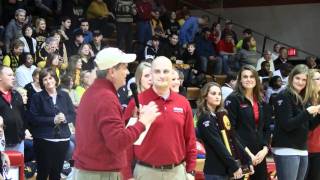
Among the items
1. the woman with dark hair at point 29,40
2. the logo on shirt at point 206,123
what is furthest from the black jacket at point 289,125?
the woman with dark hair at point 29,40

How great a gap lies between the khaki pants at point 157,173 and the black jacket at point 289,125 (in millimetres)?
1746

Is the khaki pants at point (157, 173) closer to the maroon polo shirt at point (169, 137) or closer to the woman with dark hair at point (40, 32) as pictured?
the maroon polo shirt at point (169, 137)

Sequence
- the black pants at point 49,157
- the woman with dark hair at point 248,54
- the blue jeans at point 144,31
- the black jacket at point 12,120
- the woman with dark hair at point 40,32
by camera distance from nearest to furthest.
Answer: the black jacket at point 12,120
the black pants at point 49,157
the woman with dark hair at point 40,32
the blue jeans at point 144,31
the woman with dark hair at point 248,54

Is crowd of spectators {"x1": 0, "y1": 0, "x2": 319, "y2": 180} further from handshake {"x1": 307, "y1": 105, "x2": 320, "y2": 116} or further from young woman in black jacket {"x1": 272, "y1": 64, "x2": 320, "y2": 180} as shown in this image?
handshake {"x1": 307, "y1": 105, "x2": 320, "y2": 116}

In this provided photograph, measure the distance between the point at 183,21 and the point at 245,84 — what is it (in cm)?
1009

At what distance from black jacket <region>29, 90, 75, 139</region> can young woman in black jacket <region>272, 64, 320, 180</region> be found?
265 centimetres

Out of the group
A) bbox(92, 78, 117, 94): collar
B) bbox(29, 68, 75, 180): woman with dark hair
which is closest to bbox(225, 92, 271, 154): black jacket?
bbox(92, 78, 117, 94): collar

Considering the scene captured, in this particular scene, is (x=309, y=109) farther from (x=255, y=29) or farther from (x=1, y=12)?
(x=255, y=29)

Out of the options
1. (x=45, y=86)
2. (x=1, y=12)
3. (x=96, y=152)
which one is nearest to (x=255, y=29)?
(x=1, y=12)

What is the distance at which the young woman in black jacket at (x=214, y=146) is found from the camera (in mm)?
5180

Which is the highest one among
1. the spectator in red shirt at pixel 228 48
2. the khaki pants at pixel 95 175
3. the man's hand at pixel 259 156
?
the spectator in red shirt at pixel 228 48

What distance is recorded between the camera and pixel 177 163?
427 centimetres

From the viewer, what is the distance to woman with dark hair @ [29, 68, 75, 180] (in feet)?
22.1

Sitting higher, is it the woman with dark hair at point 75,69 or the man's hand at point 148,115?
the woman with dark hair at point 75,69
